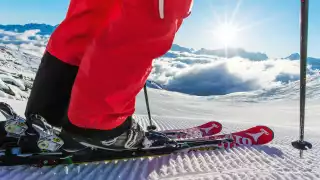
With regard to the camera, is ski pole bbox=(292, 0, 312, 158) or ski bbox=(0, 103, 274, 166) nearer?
ski bbox=(0, 103, 274, 166)

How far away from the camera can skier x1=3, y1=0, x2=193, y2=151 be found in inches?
39.6

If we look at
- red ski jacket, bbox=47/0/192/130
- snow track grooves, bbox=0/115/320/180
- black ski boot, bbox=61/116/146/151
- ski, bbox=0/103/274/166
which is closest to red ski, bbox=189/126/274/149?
snow track grooves, bbox=0/115/320/180

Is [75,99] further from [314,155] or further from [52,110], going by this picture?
[314,155]

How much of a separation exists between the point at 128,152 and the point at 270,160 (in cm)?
71

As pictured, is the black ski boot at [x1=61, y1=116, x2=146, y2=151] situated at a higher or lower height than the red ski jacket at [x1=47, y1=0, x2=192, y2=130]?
lower

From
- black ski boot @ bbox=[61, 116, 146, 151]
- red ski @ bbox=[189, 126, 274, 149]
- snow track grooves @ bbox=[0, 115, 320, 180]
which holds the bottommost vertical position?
snow track grooves @ bbox=[0, 115, 320, 180]

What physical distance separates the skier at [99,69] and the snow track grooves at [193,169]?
103mm

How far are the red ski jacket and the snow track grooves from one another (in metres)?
0.22

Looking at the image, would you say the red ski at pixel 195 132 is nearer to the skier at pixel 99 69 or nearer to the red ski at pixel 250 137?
the red ski at pixel 250 137

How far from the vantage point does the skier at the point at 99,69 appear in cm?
100

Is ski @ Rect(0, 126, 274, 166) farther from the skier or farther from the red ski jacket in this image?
the red ski jacket

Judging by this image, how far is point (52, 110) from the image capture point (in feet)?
4.26

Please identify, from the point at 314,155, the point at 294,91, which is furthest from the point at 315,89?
the point at 314,155

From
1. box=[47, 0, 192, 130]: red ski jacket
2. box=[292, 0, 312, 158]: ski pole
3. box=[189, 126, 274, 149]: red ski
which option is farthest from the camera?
box=[189, 126, 274, 149]: red ski
